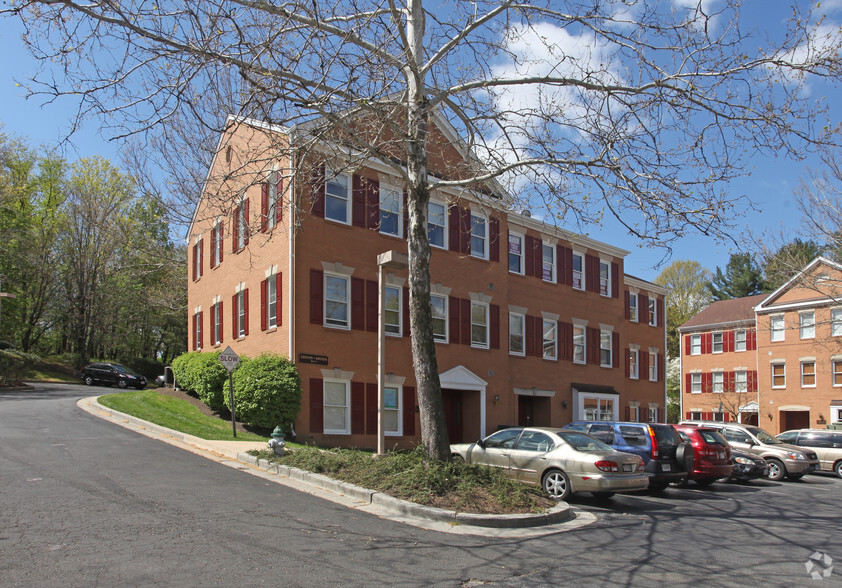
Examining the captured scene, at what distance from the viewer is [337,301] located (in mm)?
21500

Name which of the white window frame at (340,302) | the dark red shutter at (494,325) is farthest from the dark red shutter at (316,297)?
the dark red shutter at (494,325)

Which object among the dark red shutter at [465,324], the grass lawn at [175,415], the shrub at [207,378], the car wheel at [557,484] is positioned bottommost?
the car wheel at [557,484]

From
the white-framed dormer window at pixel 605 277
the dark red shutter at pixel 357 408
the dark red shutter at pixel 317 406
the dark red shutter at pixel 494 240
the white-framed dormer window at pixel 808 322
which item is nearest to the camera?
the dark red shutter at pixel 317 406

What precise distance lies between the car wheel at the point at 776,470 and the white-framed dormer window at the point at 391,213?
1372cm

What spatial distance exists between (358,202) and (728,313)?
38.0 metres

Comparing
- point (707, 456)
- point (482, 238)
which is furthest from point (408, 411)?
point (707, 456)

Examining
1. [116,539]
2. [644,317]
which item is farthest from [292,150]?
[644,317]

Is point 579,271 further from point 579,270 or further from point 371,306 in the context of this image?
point 371,306

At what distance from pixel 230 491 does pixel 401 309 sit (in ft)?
41.7

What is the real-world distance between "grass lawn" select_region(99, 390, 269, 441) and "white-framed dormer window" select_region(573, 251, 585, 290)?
17377mm

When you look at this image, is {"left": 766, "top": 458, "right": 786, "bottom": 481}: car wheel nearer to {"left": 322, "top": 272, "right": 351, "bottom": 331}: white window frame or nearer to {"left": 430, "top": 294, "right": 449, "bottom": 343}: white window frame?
{"left": 430, "top": 294, "right": 449, "bottom": 343}: white window frame

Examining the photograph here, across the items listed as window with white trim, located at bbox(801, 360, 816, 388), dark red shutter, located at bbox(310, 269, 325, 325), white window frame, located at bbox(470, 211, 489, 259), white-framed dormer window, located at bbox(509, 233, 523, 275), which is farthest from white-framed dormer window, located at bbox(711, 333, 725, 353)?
dark red shutter, located at bbox(310, 269, 325, 325)

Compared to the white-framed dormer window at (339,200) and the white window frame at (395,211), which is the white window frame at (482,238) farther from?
the white-framed dormer window at (339,200)

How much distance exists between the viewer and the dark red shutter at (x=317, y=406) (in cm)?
2030
